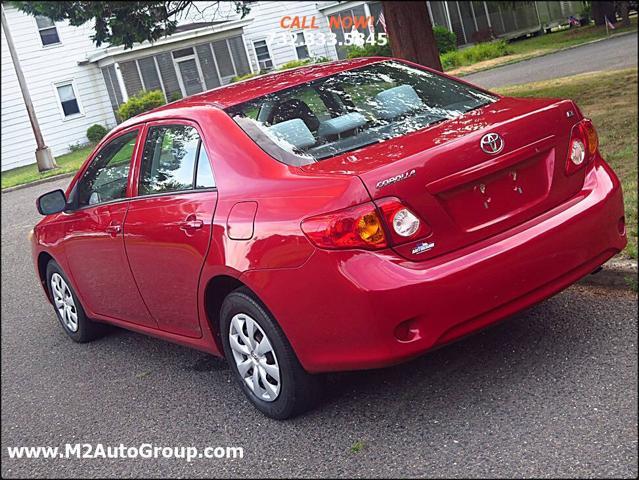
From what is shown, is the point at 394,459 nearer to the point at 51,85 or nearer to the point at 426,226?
the point at 426,226

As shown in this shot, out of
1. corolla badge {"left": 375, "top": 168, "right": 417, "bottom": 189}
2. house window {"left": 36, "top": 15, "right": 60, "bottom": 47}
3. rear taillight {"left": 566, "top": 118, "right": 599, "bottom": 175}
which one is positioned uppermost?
house window {"left": 36, "top": 15, "right": 60, "bottom": 47}

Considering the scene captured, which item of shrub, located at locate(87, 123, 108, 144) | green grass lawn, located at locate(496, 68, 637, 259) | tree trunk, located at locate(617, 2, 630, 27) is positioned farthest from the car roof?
shrub, located at locate(87, 123, 108, 144)

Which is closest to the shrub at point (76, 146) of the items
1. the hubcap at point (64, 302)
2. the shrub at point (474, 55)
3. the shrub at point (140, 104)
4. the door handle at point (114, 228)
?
the shrub at point (140, 104)

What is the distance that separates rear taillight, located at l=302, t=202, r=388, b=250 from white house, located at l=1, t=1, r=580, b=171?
28.5m

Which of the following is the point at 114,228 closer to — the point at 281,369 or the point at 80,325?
the point at 80,325

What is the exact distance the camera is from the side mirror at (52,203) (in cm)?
587

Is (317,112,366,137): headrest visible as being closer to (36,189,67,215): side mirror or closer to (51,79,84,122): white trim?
(36,189,67,215): side mirror

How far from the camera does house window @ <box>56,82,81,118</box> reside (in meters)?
34.2

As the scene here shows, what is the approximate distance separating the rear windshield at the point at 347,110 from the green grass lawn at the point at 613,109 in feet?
5.24

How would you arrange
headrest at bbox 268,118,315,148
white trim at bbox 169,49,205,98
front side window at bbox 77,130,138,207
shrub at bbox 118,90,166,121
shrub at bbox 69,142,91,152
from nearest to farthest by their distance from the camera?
headrest at bbox 268,118,315,148 → front side window at bbox 77,130,138,207 → shrub at bbox 118,90,166,121 → shrub at bbox 69,142,91,152 → white trim at bbox 169,49,205,98

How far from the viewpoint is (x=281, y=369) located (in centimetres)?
409

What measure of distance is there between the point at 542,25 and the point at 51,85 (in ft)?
60.7

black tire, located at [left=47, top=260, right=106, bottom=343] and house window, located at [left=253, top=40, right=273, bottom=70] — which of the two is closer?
black tire, located at [left=47, top=260, right=106, bottom=343]

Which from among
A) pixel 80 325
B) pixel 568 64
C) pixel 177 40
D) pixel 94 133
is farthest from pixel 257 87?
pixel 177 40
